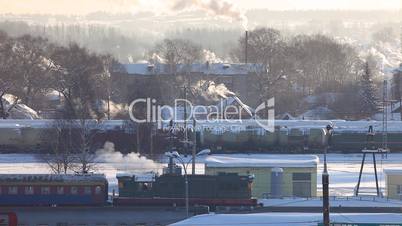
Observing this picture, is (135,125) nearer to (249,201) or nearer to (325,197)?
(249,201)

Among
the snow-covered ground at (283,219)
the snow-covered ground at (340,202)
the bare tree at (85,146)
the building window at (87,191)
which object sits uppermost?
the bare tree at (85,146)

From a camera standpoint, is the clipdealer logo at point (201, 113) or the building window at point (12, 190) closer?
the building window at point (12, 190)

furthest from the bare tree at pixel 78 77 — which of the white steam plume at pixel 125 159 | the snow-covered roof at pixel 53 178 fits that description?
the snow-covered roof at pixel 53 178

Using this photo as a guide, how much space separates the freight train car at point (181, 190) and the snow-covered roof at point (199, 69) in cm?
3300

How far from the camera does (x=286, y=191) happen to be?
885 inches

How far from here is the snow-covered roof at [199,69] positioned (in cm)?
5459

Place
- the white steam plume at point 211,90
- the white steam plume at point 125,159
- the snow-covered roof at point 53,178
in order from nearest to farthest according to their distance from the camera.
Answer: the snow-covered roof at point 53,178 → the white steam plume at point 125,159 → the white steam plume at point 211,90

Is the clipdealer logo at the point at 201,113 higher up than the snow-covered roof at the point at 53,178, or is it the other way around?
the clipdealer logo at the point at 201,113

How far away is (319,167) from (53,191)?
38.7 feet

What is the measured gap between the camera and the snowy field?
82.5ft

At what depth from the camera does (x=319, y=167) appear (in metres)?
29.8

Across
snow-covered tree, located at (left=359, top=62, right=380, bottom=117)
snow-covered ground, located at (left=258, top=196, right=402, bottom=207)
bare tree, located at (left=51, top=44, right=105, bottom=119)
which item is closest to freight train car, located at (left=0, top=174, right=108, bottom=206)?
snow-covered ground, located at (left=258, top=196, right=402, bottom=207)

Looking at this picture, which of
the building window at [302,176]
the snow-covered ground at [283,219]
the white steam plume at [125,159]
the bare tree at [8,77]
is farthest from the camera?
the bare tree at [8,77]

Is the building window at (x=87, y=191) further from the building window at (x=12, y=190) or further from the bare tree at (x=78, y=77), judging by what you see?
the bare tree at (x=78, y=77)
